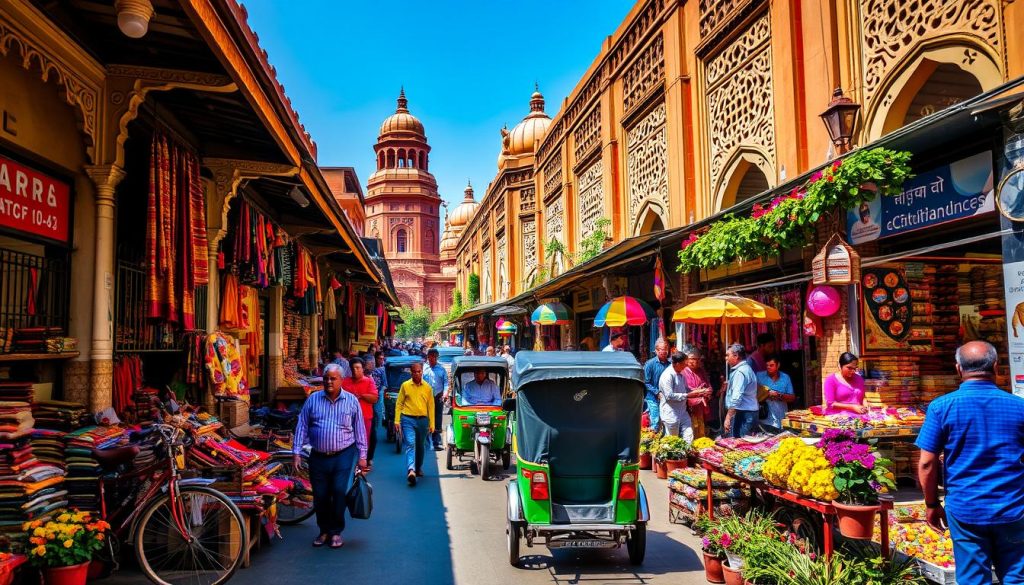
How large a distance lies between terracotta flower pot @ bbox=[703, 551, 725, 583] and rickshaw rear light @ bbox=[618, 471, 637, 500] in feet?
2.37

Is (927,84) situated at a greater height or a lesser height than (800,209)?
greater

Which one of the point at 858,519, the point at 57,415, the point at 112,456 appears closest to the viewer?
the point at 858,519

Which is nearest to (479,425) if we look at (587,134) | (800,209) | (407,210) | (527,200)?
(800,209)

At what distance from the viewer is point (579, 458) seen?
595 centimetres

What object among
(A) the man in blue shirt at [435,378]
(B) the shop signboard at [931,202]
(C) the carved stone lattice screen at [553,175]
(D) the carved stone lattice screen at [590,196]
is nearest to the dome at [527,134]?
(C) the carved stone lattice screen at [553,175]

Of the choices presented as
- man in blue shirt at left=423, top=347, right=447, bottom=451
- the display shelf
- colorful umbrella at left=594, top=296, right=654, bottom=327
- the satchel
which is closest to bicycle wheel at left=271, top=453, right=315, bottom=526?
the satchel

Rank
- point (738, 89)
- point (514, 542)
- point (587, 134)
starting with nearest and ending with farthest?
1. point (514, 542)
2. point (738, 89)
3. point (587, 134)

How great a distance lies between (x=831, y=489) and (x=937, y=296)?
5.67m

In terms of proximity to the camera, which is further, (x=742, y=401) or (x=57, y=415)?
(x=742, y=401)

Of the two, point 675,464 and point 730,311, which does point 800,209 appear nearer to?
point 730,311

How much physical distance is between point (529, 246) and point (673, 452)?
1038 inches

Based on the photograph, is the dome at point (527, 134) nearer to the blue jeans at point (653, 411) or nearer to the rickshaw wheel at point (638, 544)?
the blue jeans at point (653, 411)

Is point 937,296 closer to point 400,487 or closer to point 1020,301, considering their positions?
point 1020,301

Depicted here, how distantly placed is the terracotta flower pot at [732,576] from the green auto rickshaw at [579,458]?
0.79 m
